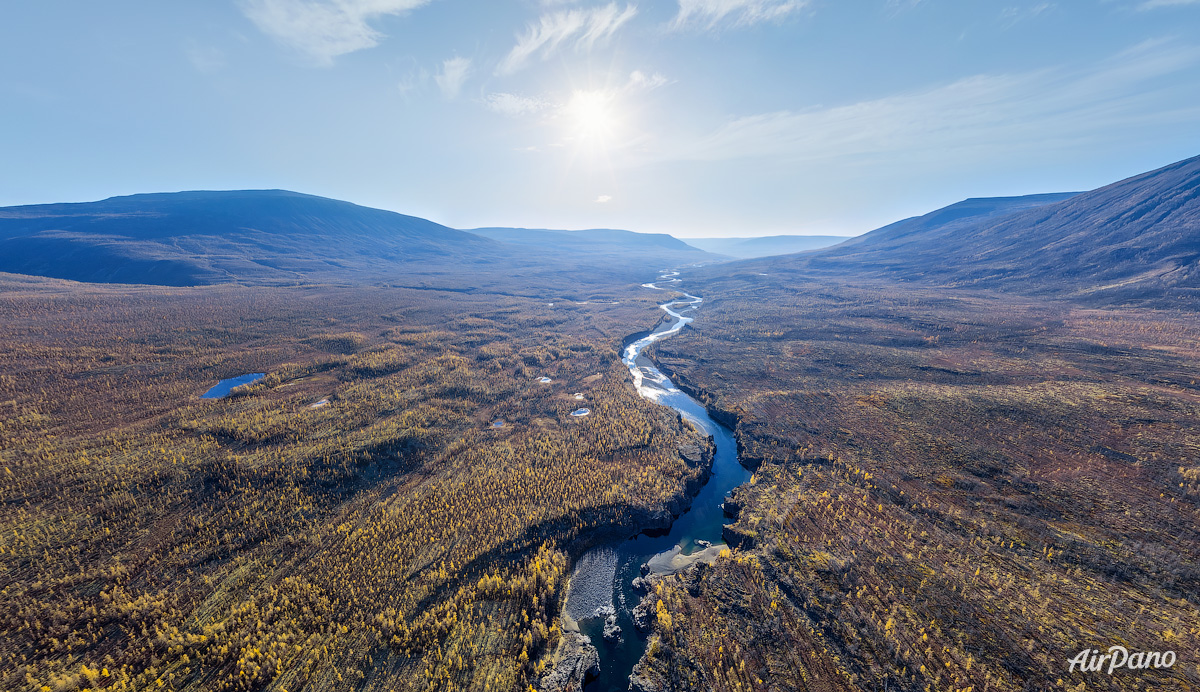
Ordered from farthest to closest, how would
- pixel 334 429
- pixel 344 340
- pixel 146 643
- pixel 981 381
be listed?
pixel 344 340, pixel 981 381, pixel 334 429, pixel 146 643

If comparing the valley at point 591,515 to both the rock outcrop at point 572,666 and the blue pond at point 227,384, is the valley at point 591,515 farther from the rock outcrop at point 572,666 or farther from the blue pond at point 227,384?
the blue pond at point 227,384

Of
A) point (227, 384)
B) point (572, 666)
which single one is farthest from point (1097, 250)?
point (227, 384)

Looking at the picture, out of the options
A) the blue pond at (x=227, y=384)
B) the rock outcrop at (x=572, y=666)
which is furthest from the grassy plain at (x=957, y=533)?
the blue pond at (x=227, y=384)

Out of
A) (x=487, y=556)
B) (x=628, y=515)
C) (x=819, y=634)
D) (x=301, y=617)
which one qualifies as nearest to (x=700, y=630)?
(x=819, y=634)

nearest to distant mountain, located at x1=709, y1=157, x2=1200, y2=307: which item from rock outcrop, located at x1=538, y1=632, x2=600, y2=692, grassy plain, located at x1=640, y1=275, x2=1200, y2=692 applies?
grassy plain, located at x1=640, y1=275, x2=1200, y2=692

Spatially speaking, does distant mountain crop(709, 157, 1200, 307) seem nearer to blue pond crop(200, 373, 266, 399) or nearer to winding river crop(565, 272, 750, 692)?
winding river crop(565, 272, 750, 692)

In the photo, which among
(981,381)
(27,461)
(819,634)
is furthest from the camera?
(981,381)

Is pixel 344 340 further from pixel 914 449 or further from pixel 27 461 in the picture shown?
pixel 914 449
